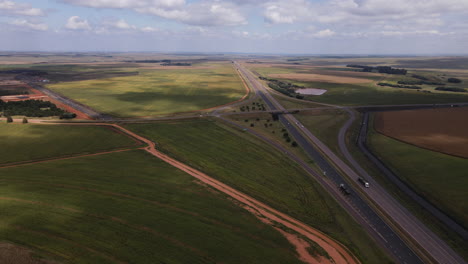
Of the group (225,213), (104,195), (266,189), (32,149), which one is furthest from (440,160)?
(32,149)

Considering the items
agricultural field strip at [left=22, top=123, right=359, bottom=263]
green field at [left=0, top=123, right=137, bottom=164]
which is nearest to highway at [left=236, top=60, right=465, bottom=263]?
agricultural field strip at [left=22, top=123, right=359, bottom=263]

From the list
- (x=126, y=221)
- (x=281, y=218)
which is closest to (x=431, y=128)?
(x=281, y=218)

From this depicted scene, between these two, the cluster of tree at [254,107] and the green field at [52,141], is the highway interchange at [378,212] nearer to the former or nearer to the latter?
the cluster of tree at [254,107]

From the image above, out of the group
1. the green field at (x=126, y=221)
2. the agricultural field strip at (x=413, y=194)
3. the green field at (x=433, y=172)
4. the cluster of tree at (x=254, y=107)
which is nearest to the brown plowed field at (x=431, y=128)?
the green field at (x=433, y=172)

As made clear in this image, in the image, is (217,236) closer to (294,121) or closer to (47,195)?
(47,195)

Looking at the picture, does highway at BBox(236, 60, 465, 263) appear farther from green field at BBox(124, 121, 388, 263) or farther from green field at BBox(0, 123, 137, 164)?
green field at BBox(0, 123, 137, 164)

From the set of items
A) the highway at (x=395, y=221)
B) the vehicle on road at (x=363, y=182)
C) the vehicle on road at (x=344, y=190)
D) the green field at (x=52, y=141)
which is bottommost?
the highway at (x=395, y=221)

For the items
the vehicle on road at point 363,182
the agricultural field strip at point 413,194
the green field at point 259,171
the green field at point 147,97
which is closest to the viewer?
the green field at point 259,171

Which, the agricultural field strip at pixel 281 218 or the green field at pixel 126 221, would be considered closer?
the green field at pixel 126 221
